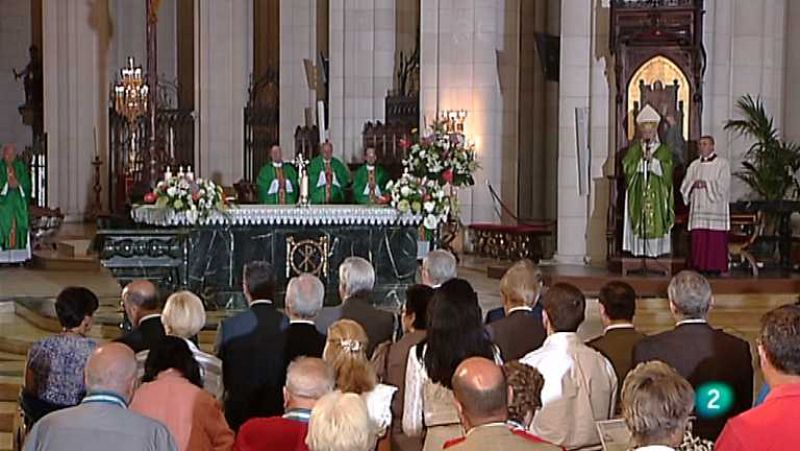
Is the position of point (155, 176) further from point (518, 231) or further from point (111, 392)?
point (111, 392)

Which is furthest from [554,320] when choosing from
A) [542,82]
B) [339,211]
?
[542,82]

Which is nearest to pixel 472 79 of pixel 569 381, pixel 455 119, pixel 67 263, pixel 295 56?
pixel 455 119

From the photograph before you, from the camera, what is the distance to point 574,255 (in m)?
16.3

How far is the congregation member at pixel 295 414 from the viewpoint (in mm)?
4086

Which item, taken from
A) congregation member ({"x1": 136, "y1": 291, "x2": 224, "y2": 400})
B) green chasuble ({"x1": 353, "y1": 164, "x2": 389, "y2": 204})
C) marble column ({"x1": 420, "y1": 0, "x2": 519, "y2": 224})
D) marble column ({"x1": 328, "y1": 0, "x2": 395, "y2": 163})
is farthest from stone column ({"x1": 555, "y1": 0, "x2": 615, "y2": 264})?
congregation member ({"x1": 136, "y1": 291, "x2": 224, "y2": 400})

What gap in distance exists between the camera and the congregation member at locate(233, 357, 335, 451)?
4086mm

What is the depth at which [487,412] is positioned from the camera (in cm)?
359

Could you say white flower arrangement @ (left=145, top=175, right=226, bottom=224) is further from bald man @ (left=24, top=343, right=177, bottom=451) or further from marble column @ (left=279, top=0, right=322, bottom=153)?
marble column @ (left=279, top=0, right=322, bottom=153)

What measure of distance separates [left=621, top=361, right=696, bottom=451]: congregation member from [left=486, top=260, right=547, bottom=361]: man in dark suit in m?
2.15

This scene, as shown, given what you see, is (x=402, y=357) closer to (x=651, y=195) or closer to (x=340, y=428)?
(x=340, y=428)

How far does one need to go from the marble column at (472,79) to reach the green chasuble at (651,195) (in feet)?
13.0

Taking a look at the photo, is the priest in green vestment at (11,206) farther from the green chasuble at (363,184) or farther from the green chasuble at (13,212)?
the green chasuble at (363,184)

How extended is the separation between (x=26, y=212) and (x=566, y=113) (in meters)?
7.41

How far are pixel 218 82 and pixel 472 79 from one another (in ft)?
18.7
